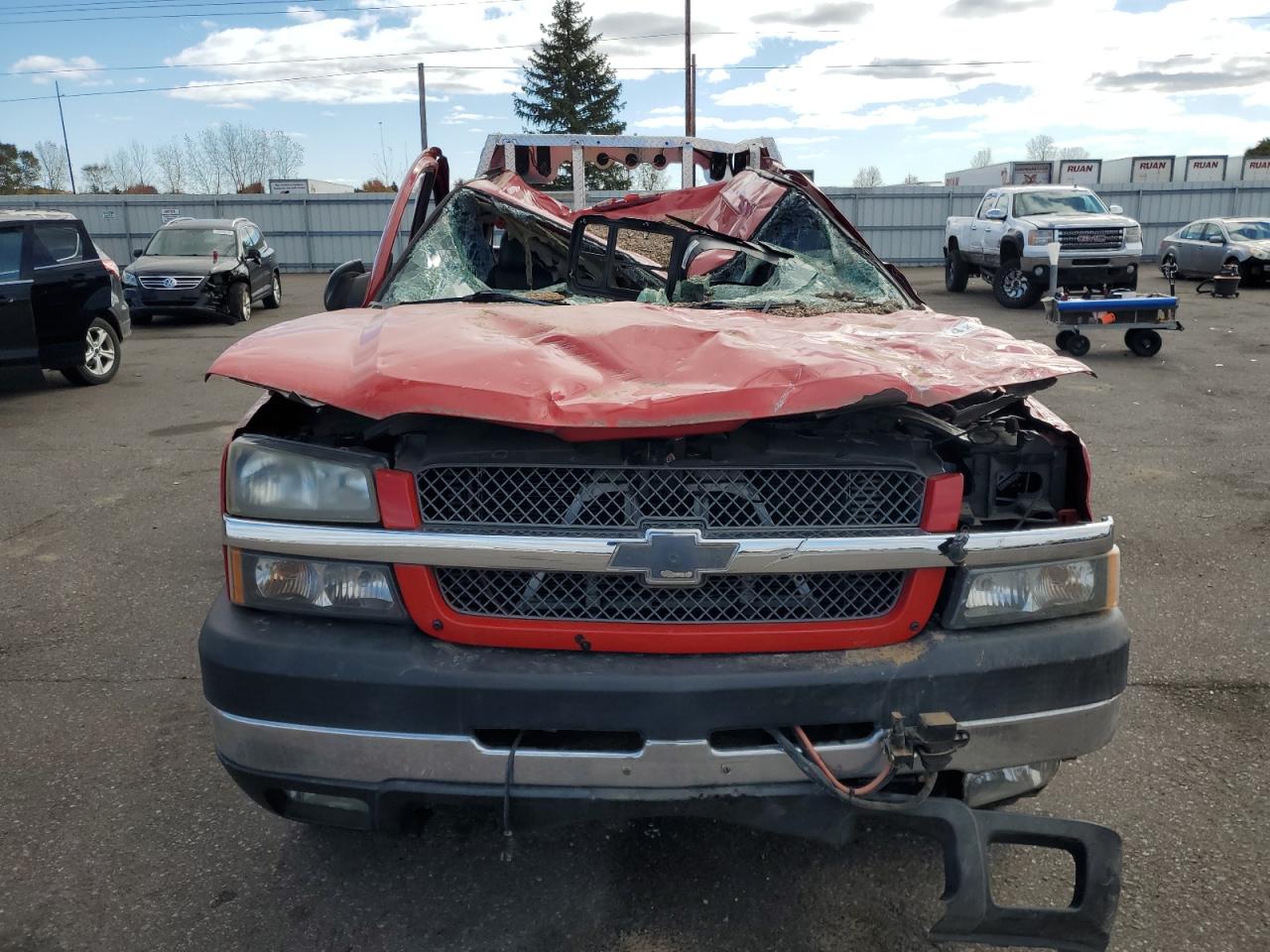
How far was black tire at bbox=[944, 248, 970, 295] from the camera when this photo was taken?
20.4 meters

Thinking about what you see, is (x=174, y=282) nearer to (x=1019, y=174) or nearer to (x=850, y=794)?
(x=850, y=794)

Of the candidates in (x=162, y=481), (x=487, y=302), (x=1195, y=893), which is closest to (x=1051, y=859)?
(x=1195, y=893)

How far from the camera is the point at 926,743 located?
6.52ft

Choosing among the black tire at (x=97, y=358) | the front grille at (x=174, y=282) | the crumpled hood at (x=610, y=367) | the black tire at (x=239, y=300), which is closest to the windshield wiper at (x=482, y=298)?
the crumpled hood at (x=610, y=367)

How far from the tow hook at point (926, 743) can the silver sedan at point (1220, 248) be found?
21800mm

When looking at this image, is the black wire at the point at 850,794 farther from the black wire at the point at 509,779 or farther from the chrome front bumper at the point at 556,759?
the black wire at the point at 509,779

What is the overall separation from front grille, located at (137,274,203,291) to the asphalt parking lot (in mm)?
11274

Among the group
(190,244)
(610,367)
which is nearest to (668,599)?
(610,367)

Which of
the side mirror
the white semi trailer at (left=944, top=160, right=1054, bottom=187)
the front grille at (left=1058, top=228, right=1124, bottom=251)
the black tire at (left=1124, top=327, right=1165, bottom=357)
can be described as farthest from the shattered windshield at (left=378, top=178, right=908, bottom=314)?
the white semi trailer at (left=944, top=160, right=1054, bottom=187)

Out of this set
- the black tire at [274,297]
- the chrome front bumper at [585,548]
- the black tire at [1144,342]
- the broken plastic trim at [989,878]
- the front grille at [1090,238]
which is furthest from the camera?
the black tire at [274,297]

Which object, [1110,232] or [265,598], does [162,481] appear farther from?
[1110,232]

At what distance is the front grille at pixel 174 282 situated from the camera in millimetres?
15516

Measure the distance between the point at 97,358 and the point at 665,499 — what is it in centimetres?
1041

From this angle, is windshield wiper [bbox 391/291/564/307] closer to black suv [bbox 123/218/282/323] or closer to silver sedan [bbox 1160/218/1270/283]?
black suv [bbox 123/218/282/323]
